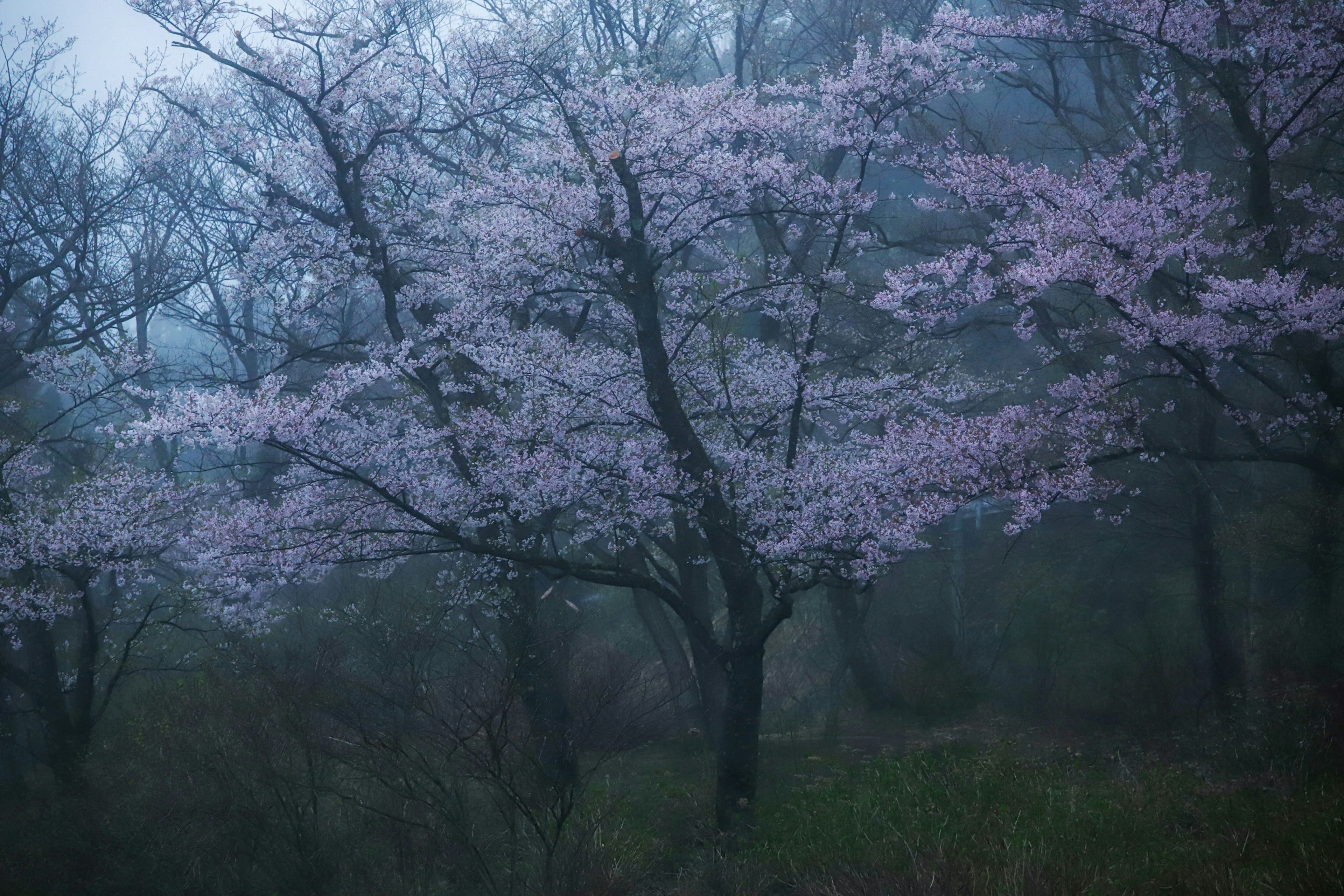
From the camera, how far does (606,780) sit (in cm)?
1145

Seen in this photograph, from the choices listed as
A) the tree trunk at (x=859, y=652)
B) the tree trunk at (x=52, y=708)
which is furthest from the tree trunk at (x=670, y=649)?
the tree trunk at (x=52, y=708)

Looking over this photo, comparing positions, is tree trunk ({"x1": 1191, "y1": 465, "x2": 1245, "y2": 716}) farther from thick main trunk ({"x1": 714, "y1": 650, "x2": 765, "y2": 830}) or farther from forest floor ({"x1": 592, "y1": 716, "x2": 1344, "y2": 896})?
thick main trunk ({"x1": 714, "y1": 650, "x2": 765, "y2": 830})

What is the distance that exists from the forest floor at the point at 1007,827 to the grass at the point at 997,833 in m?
0.02

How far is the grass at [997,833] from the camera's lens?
5.84 m

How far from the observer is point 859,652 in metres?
17.2

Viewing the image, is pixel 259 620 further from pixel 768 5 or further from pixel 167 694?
pixel 768 5

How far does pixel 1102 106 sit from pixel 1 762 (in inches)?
775

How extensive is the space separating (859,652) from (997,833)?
10.2 m

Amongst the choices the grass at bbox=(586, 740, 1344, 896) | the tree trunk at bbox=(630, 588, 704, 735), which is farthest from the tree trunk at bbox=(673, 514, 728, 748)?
the grass at bbox=(586, 740, 1344, 896)

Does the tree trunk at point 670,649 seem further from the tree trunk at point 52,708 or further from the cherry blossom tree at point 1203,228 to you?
the tree trunk at point 52,708

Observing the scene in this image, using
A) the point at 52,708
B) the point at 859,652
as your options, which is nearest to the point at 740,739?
the point at 859,652

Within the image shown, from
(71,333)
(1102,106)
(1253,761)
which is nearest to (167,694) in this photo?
(71,333)

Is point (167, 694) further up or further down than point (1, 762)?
further up

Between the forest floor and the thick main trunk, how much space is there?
29 cm
